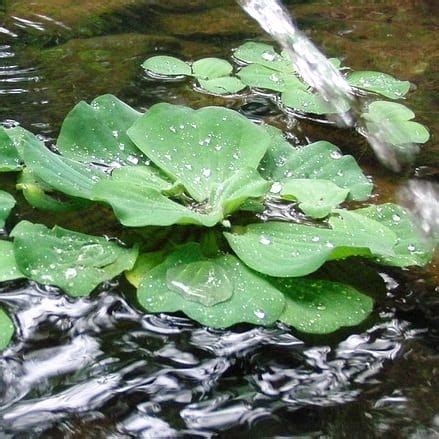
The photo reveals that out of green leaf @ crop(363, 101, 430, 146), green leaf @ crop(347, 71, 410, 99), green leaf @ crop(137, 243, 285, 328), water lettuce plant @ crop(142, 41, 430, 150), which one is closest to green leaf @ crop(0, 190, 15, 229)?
green leaf @ crop(137, 243, 285, 328)

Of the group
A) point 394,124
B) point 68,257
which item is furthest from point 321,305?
point 394,124

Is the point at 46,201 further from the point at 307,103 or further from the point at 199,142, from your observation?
the point at 307,103

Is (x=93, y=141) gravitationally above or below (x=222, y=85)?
above

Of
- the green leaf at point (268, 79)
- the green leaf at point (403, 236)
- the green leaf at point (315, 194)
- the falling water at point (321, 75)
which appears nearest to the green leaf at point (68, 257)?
the green leaf at point (315, 194)

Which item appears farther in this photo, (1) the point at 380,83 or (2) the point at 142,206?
(1) the point at 380,83

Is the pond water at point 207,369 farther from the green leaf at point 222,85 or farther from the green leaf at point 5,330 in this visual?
the green leaf at point 222,85

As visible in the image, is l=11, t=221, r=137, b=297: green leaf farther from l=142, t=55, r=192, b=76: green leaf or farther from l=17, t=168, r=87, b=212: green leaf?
l=142, t=55, r=192, b=76: green leaf
